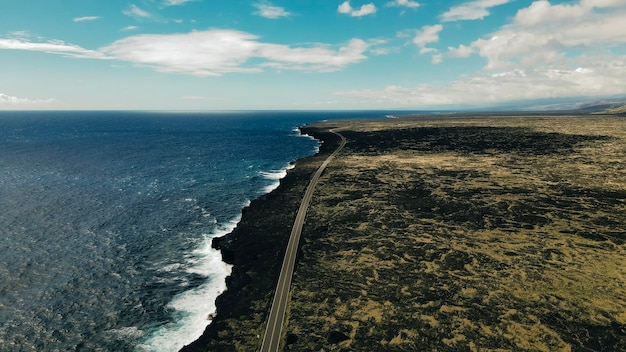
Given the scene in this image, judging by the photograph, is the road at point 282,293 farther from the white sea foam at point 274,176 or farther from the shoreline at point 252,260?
the white sea foam at point 274,176

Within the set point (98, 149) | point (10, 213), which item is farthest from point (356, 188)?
point (98, 149)

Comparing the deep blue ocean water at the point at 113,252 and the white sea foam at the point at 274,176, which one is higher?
the white sea foam at the point at 274,176

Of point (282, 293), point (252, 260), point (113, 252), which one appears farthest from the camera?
point (113, 252)

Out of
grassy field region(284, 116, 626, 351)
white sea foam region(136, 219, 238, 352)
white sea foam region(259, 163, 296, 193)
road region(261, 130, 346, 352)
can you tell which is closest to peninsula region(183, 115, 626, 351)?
grassy field region(284, 116, 626, 351)

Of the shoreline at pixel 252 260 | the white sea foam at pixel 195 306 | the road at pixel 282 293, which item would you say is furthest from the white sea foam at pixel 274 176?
the white sea foam at pixel 195 306

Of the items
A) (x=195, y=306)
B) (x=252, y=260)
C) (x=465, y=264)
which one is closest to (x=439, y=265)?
(x=465, y=264)

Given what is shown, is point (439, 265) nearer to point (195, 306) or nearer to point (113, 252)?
point (195, 306)

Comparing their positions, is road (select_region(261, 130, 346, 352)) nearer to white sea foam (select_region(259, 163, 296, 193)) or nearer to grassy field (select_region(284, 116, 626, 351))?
grassy field (select_region(284, 116, 626, 351))
